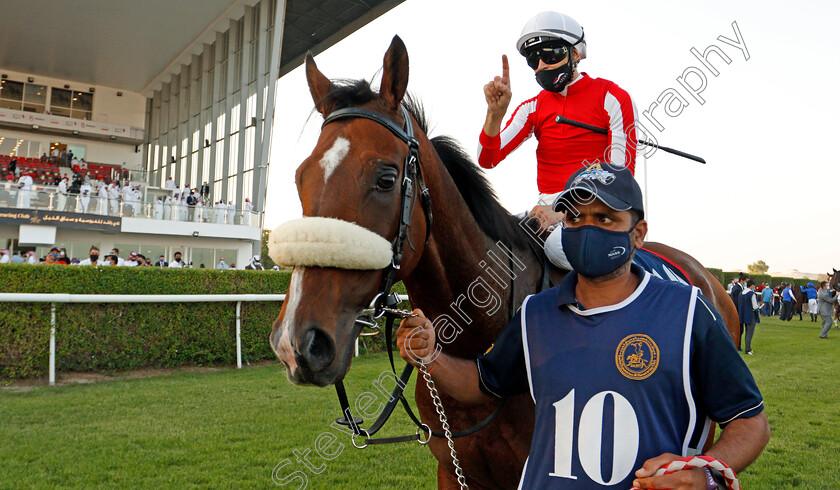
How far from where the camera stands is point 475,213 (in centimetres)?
213

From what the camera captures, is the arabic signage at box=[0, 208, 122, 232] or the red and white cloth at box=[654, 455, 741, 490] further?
the arabic signage at box=[0, 208, 122, 232]

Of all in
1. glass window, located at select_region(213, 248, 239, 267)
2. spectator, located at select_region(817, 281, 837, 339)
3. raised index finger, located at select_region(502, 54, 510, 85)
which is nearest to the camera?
raised index finger, located at select_region(502, 54, 510, 85)

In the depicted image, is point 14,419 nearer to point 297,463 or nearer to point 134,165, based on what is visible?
point 297,463

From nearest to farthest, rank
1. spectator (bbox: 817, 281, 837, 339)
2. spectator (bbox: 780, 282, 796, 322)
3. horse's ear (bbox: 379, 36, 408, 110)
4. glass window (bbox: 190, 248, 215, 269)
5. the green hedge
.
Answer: horse's ear (bbox: 379, 36, 408, 110)
the green hedge
spectator (bbox: 817, 281, 837, 339)
spectator (bbox: 780, 282, 796, 322)
glass window (bbox: 190, 248, 215, 269)

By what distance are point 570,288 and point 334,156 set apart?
2.50 feet

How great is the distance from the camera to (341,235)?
136cm

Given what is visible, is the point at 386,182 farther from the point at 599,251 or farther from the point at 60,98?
the point at 60,98

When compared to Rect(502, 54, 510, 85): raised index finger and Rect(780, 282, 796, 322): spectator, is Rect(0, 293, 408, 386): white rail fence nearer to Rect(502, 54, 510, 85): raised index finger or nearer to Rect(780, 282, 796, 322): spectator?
Rect(502, 54, 510, 85): raised index finger

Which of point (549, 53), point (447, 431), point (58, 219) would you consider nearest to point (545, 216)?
point (549, 53)

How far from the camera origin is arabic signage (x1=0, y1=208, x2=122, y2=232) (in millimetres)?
18433

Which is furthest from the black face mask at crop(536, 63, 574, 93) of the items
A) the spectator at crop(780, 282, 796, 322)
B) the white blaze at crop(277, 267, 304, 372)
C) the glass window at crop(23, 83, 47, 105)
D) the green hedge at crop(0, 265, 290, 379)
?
the glass window at crop(23, 83, 47, 105)

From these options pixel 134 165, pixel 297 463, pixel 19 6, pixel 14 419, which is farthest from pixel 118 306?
pixel 134 165

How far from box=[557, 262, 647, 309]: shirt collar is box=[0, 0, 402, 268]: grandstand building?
71.6ft

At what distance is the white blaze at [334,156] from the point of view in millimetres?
1495
